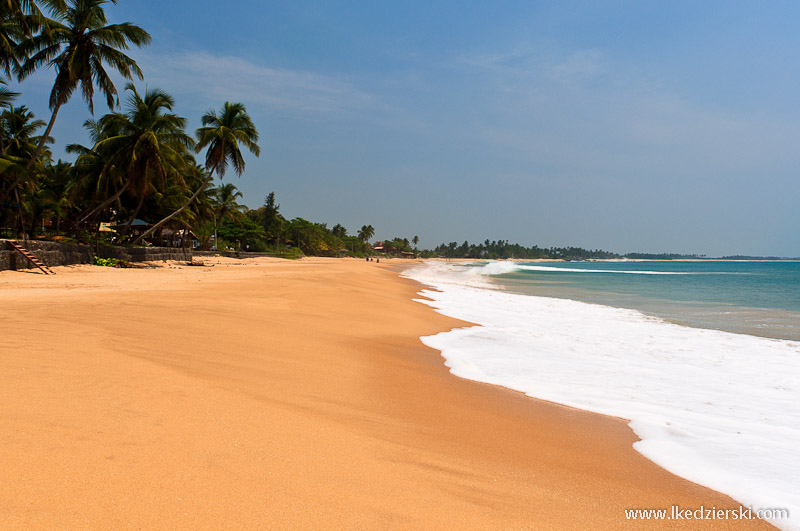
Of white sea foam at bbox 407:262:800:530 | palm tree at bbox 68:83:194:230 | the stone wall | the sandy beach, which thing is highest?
palm tree at bbox 68:83:194:230

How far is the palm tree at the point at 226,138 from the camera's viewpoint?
30.7m

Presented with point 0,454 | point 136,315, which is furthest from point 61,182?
point 0,454

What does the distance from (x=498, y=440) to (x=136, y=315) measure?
17.9ft

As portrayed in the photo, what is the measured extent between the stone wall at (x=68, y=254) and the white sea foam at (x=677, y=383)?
14.9 meters

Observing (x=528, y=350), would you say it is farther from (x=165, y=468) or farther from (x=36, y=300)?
(x=36, y=300)

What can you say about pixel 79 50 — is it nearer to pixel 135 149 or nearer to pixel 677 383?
pixel 135 149

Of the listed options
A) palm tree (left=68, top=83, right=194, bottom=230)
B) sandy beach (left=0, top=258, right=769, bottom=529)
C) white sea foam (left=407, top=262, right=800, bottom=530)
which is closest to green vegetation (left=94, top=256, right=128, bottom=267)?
palm tree (left=68, top=83, right=194, bottom=230)

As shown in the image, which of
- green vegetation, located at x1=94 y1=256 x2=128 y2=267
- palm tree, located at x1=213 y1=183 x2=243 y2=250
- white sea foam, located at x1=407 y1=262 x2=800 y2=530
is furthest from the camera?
palm tree, located at x1=213 y1=183 x2=243 y2=250

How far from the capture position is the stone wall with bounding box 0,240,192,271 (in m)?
14.2

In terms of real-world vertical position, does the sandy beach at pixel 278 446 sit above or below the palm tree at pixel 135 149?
below

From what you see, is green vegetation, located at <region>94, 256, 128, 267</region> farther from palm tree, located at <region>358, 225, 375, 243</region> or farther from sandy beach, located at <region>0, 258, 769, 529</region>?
palm tree, located at <region>358, 225, 375, 243</region>

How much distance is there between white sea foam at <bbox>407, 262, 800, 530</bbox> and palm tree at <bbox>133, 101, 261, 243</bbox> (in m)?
27.0

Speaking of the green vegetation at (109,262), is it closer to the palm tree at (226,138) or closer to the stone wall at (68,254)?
the stone wall at (68,254)

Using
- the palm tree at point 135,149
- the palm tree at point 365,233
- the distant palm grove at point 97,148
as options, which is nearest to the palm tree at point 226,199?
the distant palm grove at point 97,148
